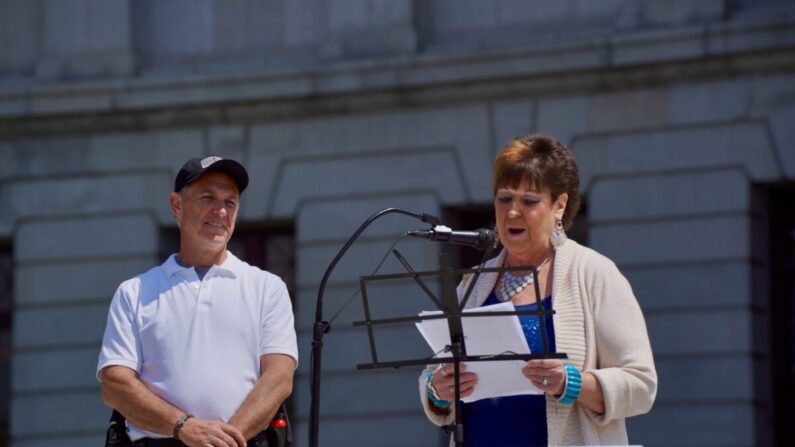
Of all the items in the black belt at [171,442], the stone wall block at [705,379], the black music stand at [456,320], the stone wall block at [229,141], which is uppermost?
the stone wall block at [229,141]

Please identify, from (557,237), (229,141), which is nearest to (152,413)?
(557,237)

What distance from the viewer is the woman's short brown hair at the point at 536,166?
6832mm

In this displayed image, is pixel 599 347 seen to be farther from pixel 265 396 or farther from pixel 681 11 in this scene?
pixel 681 11

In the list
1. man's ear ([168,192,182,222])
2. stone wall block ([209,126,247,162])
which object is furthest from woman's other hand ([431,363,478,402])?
stone wall block ([209,126,247,162])

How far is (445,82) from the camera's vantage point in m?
16.3

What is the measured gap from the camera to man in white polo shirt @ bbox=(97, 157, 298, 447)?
689cm

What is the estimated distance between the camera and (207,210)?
7184 mm

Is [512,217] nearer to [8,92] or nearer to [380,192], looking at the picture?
[380,192]

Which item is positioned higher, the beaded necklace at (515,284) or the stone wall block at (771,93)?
the stone wall block at (771,93)

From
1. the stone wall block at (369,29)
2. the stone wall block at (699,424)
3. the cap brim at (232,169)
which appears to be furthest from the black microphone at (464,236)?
the stone wall block at (369,29)

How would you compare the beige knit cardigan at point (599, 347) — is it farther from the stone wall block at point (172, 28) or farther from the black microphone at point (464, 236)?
the stone wall block at point (172, 28)

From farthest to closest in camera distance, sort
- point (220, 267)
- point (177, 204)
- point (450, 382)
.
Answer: point (177, 204)
point (220, 267)
point (450, 382)

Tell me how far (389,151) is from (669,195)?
9.13 ft

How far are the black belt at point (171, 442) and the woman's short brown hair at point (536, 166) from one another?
4.33 feet
